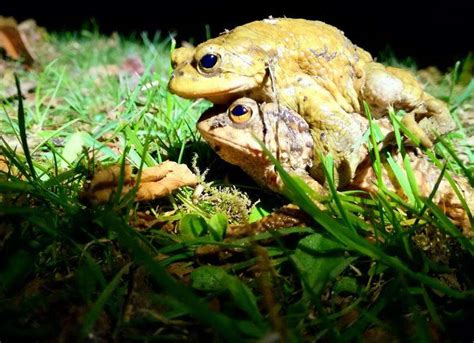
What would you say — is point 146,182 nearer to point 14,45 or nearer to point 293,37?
point 293,37

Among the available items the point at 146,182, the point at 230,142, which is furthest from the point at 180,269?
the point at 230,142

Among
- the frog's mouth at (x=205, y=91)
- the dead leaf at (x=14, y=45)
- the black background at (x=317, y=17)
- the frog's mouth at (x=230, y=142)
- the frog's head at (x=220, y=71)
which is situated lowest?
the black background at (x=317, y=17)

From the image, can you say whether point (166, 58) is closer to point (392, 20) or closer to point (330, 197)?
point (330, 197)

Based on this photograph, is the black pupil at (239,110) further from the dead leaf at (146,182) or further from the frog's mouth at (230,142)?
the dead leaf at (146,182)

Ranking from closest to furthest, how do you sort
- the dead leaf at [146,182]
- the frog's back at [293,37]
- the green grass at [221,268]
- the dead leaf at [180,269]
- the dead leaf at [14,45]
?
the green grass at [221,268], the dead leaf at [180,269], the dead leaf at [146,182], the frog's back at [293,37], the dead leaf at [14,45]

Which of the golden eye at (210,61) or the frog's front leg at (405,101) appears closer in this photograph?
the golden eye at (210,61)

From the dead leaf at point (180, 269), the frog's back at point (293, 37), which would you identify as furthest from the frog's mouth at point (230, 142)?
the dead leaf at point (180, 269)

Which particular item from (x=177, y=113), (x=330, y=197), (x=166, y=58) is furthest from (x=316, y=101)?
(x=166, y=58)

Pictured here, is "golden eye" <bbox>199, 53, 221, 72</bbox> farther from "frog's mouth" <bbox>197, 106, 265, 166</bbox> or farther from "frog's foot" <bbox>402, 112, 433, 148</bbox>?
"frog's foot" <bbox>402, 112, 433, 148</bbox>
